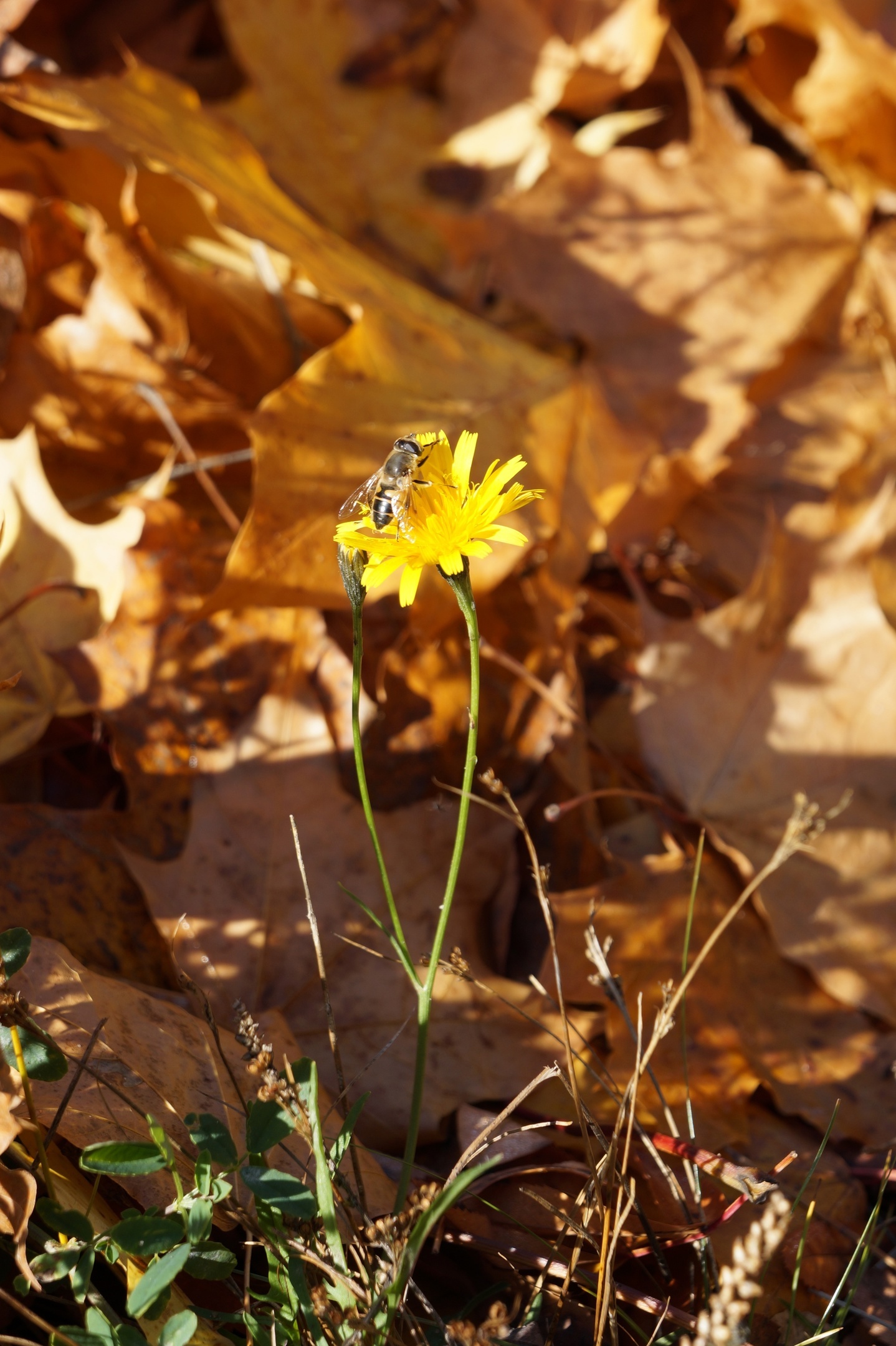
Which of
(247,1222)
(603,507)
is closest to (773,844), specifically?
(603,507)

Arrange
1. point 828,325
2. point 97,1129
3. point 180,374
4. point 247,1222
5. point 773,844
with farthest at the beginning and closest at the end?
point 828,325
point 180,374
point 773,844
point 97,1129
point 247,1222

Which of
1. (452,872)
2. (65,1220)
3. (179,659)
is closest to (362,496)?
(452,872)

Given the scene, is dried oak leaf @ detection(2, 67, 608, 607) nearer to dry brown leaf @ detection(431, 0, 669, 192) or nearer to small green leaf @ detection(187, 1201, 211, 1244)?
dry brown leaf @ detection(431, 0, 669, 192)

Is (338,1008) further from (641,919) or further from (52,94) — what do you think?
(52,94)

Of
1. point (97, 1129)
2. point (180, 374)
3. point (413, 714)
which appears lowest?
point (97, 1129)

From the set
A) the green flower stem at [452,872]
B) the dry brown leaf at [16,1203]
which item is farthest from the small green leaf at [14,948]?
the green flower stem at [452,872]

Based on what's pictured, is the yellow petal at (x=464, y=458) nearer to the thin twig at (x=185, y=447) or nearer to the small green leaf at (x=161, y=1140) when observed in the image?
the small green leaf at (x=161, y=1140)

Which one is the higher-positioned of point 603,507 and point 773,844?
point 603,507
